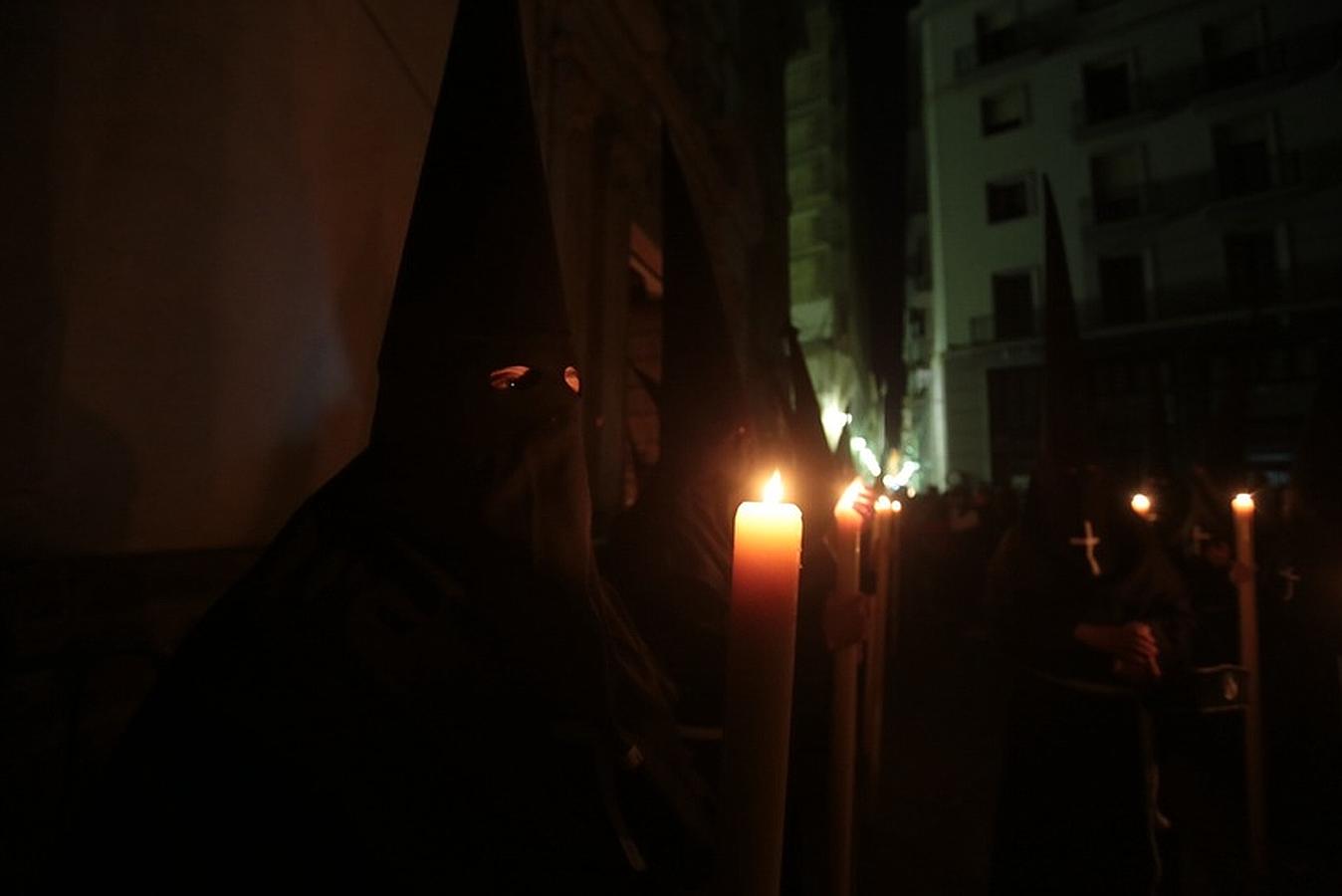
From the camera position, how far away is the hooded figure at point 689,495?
2.49 metres

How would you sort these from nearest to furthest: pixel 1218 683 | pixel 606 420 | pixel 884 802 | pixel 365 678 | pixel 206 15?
pixel 365 678
pixel 206 15
pixel 1218 683
pixel 884 802
pixel 606 420

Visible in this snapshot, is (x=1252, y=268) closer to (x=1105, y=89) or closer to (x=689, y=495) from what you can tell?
(x=1105, y=89)

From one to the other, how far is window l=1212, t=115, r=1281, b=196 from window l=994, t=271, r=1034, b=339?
6045 millimetres

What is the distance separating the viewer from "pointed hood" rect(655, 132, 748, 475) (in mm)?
3053

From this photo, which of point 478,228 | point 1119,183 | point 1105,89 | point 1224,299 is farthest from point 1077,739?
point 1105,89

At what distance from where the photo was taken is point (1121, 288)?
2180 cm

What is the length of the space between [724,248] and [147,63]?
7969mm

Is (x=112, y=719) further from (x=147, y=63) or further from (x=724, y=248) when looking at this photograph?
(x=724, y=248)

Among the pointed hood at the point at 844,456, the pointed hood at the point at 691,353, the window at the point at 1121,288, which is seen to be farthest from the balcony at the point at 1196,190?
the pointed hood at the point at 691,353

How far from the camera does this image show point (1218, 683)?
2609 millimetres

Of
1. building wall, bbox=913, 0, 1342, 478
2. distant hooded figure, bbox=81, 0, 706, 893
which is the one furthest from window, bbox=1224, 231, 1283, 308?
distant hooded figure, bbox=81, 0, 706, 893

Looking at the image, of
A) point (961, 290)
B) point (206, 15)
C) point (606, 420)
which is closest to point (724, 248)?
point (606, 420)

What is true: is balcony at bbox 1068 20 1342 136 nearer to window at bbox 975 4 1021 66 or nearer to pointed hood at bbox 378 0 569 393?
window at bbox 975 4 1021 66

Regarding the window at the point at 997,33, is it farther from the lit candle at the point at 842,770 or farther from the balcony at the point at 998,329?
the lit candle at the point at 842,770
